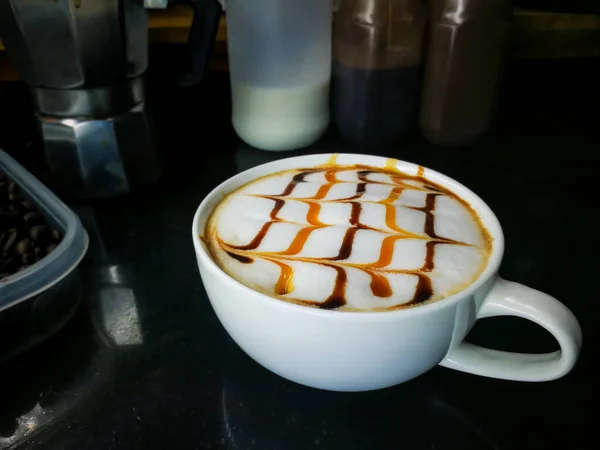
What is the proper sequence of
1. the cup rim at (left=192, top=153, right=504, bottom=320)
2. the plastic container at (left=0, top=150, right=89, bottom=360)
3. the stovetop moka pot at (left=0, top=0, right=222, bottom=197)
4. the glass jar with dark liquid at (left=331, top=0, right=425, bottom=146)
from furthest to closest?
the glass jar with dark liquid at (left=331, top=0, right=425, bottom=146) → the stovetop moka pot at (left=0, top=0, right=222, bottom=197) → the plastic container at (left=0, top=150, right=89, bottom=360) → the cup rim at (left=192, top=153, right=504, bottom=320)

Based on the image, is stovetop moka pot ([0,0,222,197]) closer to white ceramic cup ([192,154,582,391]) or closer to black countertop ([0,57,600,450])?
black countertop ([0,57,600,450])

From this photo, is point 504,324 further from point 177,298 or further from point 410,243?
point 177,298

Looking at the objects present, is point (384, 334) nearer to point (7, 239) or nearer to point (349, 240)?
point (349, 240)

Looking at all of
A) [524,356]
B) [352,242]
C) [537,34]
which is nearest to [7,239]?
[352,242]

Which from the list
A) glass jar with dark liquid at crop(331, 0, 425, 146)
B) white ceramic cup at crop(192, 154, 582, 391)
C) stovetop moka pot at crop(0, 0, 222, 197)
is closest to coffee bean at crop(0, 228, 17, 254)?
stovetop moka pot at crop(0, 0, 222, 197)

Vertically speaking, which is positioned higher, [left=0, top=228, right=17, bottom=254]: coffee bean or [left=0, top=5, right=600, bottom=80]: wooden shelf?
[left=0, top=5, right=600, bottom=80]: wooden shelf

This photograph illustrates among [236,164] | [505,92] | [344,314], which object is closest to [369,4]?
[236,164]

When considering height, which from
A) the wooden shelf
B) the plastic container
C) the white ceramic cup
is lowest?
the plastic container
